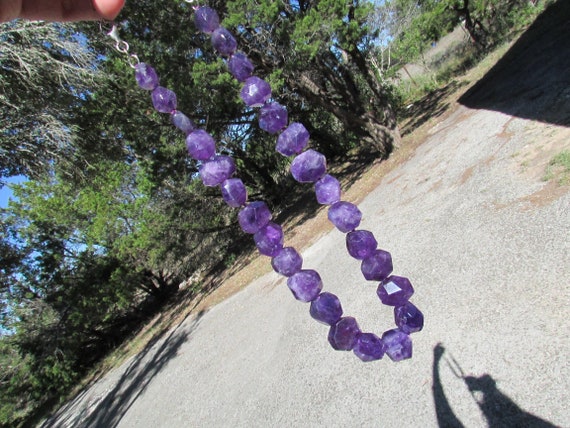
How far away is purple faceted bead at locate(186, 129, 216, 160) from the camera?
1.49m

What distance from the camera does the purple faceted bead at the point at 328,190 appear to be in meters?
1.44

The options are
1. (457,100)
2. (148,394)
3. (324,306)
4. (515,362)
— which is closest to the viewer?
(324,306)

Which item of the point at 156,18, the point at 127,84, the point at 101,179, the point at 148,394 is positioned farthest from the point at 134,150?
the point at 148,394

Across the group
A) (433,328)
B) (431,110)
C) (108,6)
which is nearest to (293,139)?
(108,6)

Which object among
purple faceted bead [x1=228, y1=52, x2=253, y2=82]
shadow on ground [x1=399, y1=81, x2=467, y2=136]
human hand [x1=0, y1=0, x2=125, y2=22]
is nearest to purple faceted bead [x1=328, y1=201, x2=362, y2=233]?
purple faceted bead [x1=228, y1=52, x2=253, y2=82]

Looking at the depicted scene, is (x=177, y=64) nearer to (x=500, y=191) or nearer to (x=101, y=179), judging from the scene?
(x=101, y=179)

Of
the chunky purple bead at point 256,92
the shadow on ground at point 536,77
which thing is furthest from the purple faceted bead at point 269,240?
the shadow on ground at point 536,77

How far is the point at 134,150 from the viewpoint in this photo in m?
11.1

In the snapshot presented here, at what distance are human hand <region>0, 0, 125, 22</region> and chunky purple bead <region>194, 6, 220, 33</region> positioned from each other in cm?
32

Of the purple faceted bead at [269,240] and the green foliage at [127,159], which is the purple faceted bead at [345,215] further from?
the green foliage at [127,159]

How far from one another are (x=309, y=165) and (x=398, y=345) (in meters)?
0.73

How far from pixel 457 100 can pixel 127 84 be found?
29.4ft

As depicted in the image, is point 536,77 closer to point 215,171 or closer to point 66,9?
point 215,171

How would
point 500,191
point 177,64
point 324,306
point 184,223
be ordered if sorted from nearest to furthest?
point 324,306 → point 500,191 → point 177,64 → point 184,223
